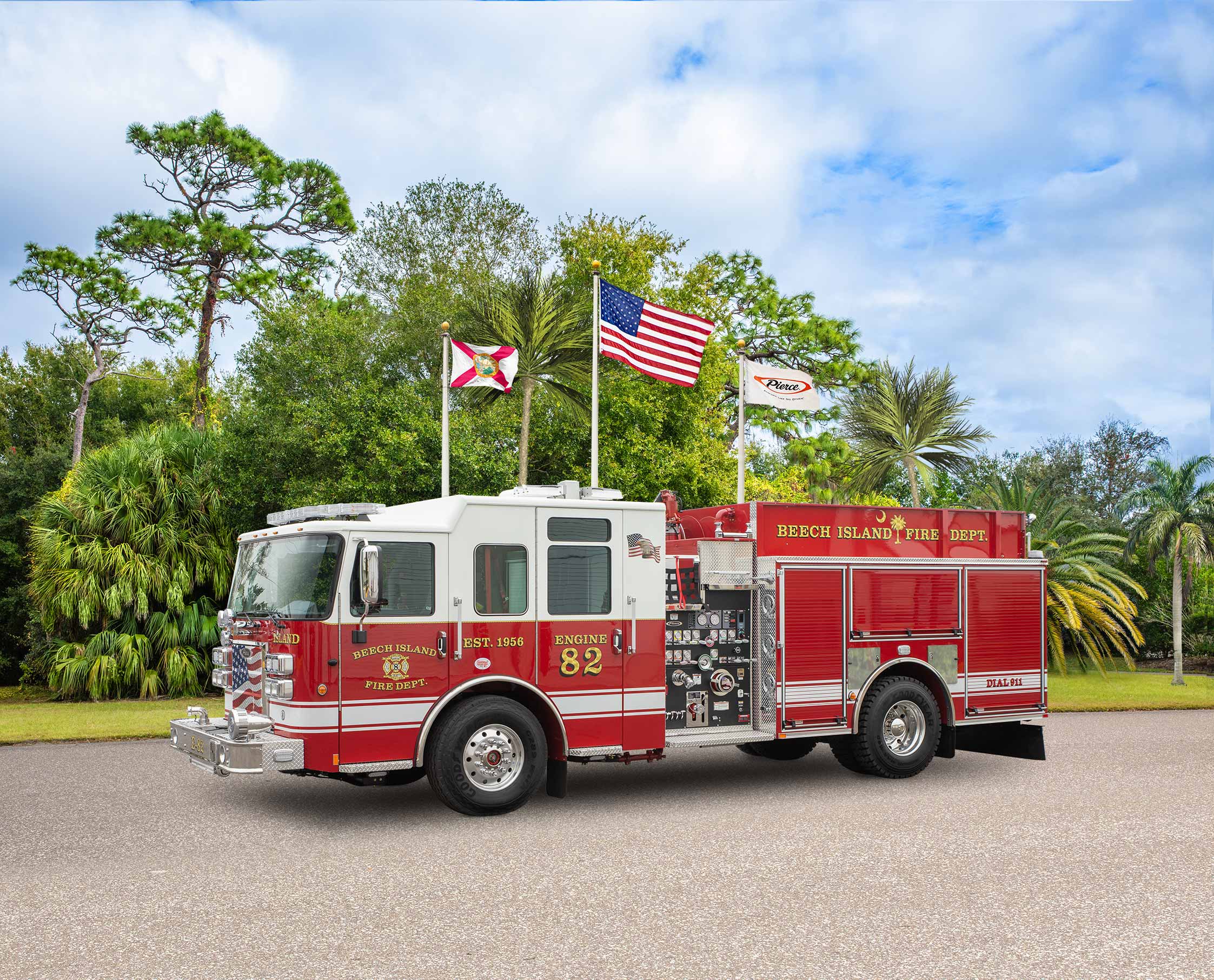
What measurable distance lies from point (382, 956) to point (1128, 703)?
1699 centimetres

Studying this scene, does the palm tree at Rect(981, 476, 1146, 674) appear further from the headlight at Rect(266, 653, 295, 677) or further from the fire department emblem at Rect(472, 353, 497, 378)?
the headlight at Rect(266, 653, 295, 677)

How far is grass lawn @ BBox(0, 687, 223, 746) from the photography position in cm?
1375

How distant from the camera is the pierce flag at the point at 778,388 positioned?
559 inches

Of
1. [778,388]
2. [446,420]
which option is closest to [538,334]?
[446,420]

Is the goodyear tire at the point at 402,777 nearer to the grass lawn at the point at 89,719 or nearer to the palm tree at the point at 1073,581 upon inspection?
the grass lawn at the point at 89,719

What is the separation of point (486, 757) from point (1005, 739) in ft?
20.4

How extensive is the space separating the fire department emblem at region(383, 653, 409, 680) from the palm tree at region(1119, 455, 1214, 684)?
2103 cm

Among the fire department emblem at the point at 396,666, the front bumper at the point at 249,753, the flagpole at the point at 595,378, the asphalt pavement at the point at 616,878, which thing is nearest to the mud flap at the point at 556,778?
the asphalt pavement at the point at 616,878

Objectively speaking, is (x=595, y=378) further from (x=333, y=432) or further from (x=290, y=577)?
(x=290, y=577)

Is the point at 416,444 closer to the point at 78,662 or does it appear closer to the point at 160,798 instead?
the point at 78,662

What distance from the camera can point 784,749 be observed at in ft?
41.5

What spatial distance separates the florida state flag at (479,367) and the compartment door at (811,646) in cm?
577

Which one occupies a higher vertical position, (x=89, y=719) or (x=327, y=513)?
(x=327, y=513)

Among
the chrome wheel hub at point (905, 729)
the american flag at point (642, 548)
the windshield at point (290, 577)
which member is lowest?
the chrome wheel hub at point (905, 729)
